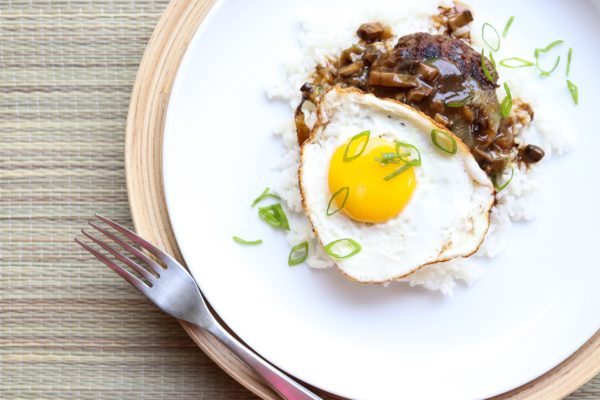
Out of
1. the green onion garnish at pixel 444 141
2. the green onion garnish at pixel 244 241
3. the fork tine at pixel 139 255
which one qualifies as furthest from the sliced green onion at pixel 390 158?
the fork tine at pixel 139 255

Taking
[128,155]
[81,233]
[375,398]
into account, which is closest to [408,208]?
[375,398]

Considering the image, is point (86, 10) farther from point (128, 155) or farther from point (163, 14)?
point (128, 155)

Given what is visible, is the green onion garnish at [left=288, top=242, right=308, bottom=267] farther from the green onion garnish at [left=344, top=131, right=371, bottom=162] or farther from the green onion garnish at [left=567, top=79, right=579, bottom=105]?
the green onion garnish at [left=567, top=79, right=579, bottom=105]

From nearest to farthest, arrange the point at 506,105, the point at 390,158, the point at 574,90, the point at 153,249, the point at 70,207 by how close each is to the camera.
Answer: the point at 390,158 < the point at 153,249 < the point at 506,105 < the point at 574,90 < the point at 70,207

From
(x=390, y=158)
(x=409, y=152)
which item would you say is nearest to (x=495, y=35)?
(x=409, y=152)

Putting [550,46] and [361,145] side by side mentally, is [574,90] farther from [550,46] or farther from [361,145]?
[361,145]

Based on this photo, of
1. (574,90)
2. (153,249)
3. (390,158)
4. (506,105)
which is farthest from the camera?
(574,90)

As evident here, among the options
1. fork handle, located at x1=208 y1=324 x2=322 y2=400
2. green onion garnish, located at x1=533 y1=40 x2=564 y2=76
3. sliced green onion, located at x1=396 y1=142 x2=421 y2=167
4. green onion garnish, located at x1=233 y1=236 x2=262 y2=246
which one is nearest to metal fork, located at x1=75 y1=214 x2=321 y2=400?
fork handle, located at x1=208 y1=324 x2=322 y2=400
